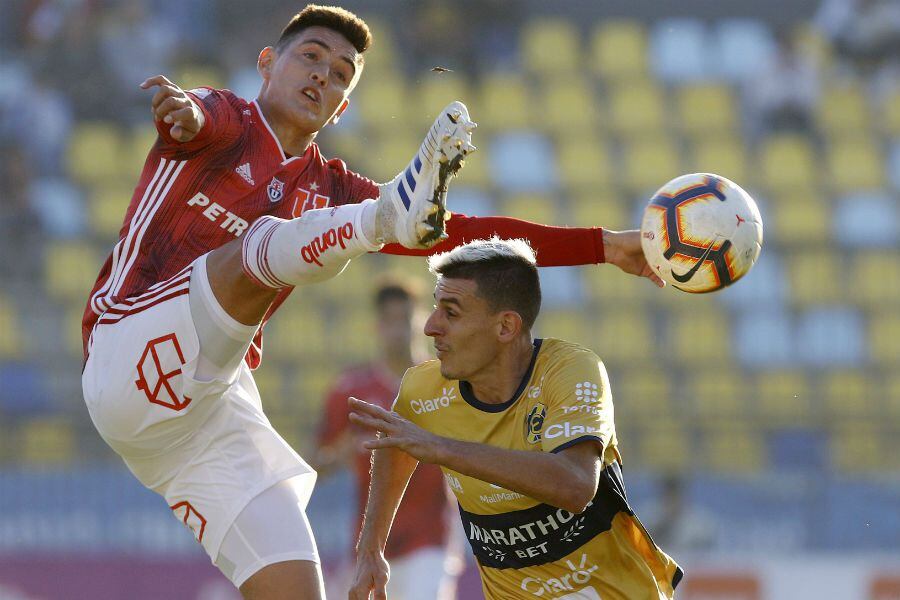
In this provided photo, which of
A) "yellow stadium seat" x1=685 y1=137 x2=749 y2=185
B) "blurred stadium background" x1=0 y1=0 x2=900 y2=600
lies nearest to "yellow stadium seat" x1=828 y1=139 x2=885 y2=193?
"blurred stadium background" x1=0 y1=0 x2=900 y2=600

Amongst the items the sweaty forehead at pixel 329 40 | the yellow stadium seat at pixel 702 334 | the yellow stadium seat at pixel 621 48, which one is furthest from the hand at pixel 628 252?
the yellow stadium seat at pixel 621 48

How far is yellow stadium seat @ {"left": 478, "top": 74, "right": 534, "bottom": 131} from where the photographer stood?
14.4 metres

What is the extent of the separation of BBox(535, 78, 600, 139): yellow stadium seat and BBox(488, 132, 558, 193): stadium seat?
23cm

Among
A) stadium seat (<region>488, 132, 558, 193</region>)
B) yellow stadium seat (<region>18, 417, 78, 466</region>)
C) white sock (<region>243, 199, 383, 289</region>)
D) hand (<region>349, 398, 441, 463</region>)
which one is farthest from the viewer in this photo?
stadium seat (<region>488, 132, 558, 193</region>)

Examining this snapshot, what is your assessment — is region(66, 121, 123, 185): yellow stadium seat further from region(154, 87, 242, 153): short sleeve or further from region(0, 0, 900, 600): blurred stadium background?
region(154, 87, 242, 153): short sleeve

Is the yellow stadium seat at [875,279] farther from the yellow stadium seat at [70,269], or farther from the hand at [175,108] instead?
the hand at [175,108]

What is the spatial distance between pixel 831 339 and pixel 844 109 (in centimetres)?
371

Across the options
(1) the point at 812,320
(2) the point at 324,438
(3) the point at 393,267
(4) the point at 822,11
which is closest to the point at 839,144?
(4) the point at 822,11

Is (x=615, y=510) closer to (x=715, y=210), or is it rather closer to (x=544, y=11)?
(x=715, y=210)

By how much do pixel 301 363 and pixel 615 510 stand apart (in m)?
7.21

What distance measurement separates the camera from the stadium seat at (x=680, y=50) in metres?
14.9

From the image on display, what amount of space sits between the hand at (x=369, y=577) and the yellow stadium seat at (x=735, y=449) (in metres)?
6.38

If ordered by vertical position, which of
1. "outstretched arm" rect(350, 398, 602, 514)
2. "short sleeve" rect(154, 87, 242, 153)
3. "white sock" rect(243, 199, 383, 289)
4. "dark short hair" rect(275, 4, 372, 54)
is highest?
"dark short hair" rect(275, 4, 372, 54)

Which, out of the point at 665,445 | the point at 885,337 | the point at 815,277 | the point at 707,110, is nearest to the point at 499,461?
the point at 665,445
